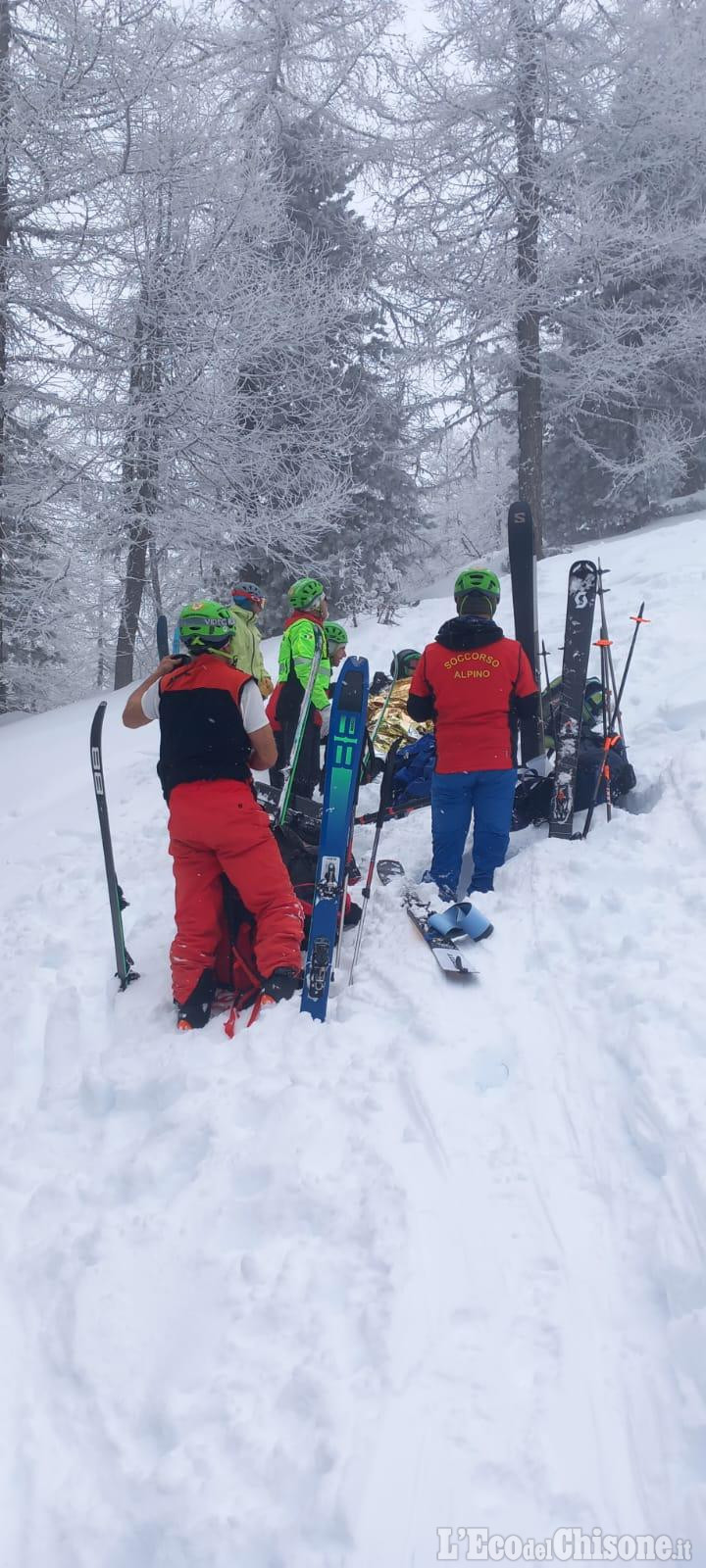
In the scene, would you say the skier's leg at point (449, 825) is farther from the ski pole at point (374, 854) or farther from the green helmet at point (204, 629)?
the green helmet at point (204, 629)

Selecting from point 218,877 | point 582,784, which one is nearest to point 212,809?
point 218,877

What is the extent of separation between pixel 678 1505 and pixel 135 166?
13.0m

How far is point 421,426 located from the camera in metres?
16.0

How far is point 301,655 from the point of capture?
6199 millimetres

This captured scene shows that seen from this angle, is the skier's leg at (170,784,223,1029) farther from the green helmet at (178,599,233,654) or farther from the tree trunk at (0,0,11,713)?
the tree trunk at (0,0,11,713)

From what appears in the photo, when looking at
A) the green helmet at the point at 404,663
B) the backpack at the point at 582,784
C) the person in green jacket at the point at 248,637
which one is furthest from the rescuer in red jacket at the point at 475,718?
the green helmet at the point at 404,663

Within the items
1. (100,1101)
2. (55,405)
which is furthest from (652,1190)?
(55,405)

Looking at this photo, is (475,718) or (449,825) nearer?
(475,718)

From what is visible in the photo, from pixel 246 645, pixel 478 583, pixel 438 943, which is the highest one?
pixel 478 583

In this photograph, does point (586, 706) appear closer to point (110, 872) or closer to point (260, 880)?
point (260, 880)

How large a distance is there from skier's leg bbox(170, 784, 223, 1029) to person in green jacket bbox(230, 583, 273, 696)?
6.46 feet

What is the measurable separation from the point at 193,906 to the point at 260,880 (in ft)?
1.16

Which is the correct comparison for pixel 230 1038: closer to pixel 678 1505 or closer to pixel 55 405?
pixel 678 1505

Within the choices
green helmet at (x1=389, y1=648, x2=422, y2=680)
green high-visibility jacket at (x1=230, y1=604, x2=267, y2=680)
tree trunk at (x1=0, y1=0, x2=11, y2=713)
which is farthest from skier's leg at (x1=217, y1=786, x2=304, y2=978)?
tree trunk at (x1=0, y1=0, x2=11, y2=713)
